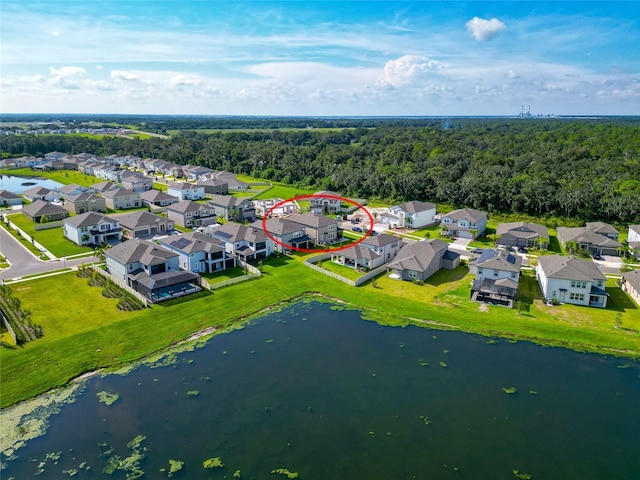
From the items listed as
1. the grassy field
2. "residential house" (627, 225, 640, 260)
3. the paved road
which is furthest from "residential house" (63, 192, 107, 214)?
"residential house" (627, 225, 640, 260)

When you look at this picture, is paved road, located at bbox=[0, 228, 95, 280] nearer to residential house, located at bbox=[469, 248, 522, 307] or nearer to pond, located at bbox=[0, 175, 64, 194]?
residential house, located at bbox=[469, 248, 522, 307]

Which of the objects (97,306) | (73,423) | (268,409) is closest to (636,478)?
(268,409)

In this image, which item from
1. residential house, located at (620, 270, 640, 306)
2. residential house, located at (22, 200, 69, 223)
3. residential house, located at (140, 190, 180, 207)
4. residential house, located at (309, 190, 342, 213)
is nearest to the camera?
residential house, located at (620, 270, 640, 306)

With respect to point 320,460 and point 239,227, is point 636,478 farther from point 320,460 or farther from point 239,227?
point 239,227

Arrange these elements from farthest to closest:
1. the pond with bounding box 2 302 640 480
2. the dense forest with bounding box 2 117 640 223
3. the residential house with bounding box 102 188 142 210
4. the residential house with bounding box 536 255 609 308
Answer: the residential house with bounding box 102 188 142 210
the dense forest with bounding box 2 117 640 223
the residential house with bounding box 536 255 609 308
the pond with bounding box 2 302 640 480

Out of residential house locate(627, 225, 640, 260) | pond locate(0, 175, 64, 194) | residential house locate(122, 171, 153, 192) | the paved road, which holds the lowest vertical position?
the paved road
